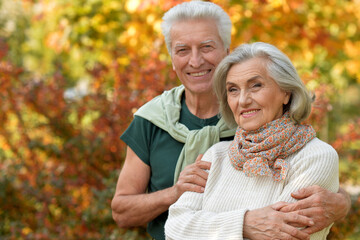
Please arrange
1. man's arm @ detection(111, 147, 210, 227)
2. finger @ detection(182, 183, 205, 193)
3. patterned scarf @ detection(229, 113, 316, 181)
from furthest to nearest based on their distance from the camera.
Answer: man's arm @ detection(111, 147, 210, 227), finger @ detection(182, 183, 205, 193), patterned scarf @ detection(229, 113, 316, 181)

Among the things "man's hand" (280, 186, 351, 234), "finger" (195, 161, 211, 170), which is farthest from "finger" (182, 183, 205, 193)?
"man's hand" (280, 186, 351, 234)

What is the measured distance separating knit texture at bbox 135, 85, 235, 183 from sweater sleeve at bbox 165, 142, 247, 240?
8.1 inches

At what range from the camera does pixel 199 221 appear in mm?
1995

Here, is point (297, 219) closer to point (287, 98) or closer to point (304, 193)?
point (304, 193)

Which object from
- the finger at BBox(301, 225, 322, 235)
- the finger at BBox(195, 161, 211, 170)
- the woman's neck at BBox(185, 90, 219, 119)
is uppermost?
the woman's neck at BBox(185, 90, 219, 119)

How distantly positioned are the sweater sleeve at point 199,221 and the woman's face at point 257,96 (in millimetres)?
304

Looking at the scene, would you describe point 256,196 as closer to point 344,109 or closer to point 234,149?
point 234,149

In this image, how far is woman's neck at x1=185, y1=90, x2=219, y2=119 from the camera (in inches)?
99.9

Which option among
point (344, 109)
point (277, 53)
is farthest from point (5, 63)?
point (344, 109)

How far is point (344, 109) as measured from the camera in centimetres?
945

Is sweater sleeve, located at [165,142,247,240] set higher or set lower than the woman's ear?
lower

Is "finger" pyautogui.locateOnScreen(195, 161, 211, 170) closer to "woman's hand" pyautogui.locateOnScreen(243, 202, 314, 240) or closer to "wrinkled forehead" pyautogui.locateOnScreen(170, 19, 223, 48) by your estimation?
"woman's hand" pyautogui.locateOnScreen(243, 202, 314, 240)

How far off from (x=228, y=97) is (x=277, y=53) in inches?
12.0

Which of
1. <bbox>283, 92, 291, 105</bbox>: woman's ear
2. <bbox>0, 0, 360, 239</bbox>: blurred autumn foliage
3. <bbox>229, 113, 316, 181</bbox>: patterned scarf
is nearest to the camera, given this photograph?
<bbox>229, 113, 316, 181</bbox>: patterned scarf
